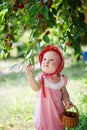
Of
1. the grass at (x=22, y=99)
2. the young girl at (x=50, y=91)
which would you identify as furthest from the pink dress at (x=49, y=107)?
the grass at (x=22, y=99)

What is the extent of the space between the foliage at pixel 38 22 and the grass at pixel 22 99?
2.67 ft

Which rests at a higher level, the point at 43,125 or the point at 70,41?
the point at 70,41

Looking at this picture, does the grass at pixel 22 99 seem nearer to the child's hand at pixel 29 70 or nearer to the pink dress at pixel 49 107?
the pink dress at pixel 49 107

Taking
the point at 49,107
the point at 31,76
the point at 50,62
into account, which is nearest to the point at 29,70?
the point at 31,76

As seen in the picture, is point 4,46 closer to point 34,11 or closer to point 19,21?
point 19,21

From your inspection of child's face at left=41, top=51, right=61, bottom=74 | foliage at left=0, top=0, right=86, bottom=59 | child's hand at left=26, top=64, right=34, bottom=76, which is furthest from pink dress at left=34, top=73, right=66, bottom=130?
foliage at left=0, top=0, right=86, bottom=59

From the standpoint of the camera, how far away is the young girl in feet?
11.3

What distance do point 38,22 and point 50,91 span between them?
585 mm

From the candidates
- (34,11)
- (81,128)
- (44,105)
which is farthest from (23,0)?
(81,128)

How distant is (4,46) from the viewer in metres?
4.12

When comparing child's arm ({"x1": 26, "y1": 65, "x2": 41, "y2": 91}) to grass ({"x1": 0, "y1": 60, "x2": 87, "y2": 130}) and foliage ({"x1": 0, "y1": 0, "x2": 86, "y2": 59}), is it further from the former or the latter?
grass ({"x1": 0, "y1": 60, "x2": 87, "y2": 130})

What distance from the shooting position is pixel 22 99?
5797mm

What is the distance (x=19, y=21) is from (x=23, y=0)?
3.87ft

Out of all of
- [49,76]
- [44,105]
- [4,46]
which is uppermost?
[4,46]
